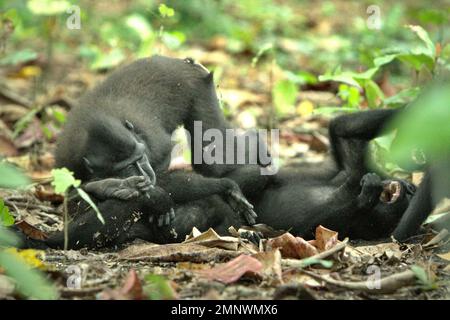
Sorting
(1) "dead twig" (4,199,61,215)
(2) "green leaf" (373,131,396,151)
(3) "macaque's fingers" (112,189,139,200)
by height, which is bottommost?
(1) "dead twig" (4,199,61,215)

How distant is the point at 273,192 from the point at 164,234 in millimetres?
932

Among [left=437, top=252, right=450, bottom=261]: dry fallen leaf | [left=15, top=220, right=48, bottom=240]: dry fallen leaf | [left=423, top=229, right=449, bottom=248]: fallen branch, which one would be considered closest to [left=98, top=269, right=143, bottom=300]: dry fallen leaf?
[left=15, top=220, right=48, bottom=240]: dry fallen leaf

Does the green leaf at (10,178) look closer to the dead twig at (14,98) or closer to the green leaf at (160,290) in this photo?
the green leaf at (160,290)

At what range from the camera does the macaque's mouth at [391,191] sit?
15.7 feet

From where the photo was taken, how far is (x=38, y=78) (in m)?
7.90

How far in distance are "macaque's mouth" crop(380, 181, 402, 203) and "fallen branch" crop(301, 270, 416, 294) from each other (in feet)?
5.05

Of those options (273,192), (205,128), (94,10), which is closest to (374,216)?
(273,192)

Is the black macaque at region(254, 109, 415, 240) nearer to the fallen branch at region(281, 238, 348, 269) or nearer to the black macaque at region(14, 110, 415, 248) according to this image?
the black macaque at region(14, 110, 415, 248)

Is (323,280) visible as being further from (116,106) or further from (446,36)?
(446,36)

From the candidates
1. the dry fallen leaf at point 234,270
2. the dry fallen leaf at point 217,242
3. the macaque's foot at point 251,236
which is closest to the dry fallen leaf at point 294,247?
the dry fallen leaf at point 217,242

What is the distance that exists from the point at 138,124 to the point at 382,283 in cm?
208

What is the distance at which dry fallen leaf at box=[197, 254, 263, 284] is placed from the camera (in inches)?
130

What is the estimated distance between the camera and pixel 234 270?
11.0ft
